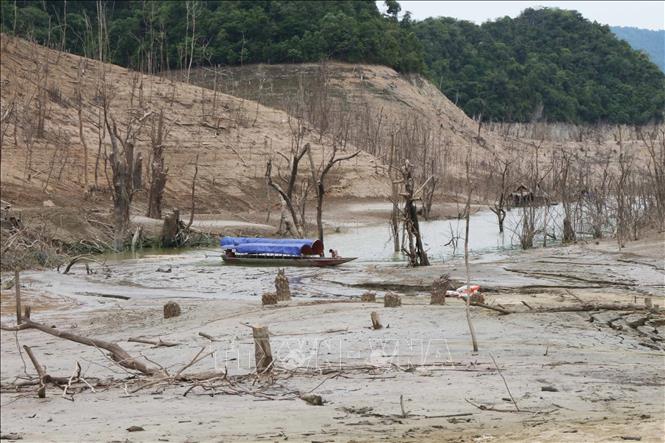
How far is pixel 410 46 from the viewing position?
245ft

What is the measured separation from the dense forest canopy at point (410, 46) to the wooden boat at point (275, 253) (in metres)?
32.8

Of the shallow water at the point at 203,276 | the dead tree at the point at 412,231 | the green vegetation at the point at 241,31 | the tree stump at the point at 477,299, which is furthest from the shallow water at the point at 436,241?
the green vegetation at the point at 241,31

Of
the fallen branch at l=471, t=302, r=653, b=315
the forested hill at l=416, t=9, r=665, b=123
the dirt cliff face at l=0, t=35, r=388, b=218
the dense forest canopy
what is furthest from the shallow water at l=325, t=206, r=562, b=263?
the forested hill at l=416, t=9, r=665, b=123

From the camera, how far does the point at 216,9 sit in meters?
70.5

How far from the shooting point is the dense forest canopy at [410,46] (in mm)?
63875

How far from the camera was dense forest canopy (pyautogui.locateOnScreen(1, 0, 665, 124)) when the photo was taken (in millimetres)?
63875

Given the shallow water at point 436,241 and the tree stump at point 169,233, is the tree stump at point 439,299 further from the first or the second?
the tree stump at point 169,233

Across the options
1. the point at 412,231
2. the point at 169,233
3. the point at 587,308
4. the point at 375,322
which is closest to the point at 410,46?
Answer: the point at 169,233

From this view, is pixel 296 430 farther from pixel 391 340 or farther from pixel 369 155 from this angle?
pixel 369 155

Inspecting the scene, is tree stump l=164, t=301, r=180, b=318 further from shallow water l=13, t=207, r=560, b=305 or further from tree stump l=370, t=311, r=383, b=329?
tree stump l=370, t=311, r=383, b=329

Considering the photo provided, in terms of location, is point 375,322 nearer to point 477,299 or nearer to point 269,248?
point 477,299

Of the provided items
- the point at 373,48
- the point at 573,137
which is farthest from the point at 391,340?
the point at 573,137

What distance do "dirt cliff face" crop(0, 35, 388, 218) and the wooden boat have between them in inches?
385

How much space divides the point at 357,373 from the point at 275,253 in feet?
47.6
